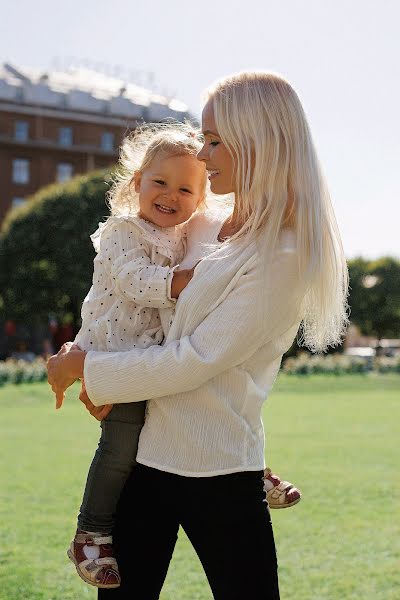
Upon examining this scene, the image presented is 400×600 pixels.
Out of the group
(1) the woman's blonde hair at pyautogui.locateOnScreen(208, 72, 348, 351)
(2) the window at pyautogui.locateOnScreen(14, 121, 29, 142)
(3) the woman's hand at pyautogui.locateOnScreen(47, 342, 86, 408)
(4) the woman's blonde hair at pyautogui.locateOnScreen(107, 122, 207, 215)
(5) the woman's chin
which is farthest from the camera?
(2) the window at pyautogui.locateOnScreen(14, 121, 29, 142)

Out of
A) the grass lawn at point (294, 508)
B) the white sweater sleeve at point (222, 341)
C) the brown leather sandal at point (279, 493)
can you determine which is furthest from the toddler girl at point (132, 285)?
the grass lawn at point (294, 508)

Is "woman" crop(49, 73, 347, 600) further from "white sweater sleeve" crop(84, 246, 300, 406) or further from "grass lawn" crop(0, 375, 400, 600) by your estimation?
"grass lawn" crop(0, 375, 400, 600)

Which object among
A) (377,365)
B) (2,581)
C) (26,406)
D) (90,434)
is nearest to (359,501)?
(2,581)

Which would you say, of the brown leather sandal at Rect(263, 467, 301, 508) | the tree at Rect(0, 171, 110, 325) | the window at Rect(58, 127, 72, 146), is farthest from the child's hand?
the window at Rect(58, 127, 72, 146)

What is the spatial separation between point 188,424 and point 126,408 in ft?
0.62

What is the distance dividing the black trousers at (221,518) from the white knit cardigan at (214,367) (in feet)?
0.15

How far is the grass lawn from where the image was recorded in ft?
17.7

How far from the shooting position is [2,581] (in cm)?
546

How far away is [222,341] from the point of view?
231 centimetres

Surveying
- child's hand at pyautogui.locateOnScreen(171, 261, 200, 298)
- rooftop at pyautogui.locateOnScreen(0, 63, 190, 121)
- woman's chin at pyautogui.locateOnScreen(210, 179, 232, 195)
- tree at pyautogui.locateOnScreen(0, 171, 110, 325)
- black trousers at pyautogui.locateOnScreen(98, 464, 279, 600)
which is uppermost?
rooftop at pyautogui.locateOnScreen(0, 63, 190, 121)

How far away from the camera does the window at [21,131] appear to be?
53250mm

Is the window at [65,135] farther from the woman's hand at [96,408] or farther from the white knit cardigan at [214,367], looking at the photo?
the white knit cardigan at [214,367]

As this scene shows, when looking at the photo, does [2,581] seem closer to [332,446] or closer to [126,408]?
[126,408]

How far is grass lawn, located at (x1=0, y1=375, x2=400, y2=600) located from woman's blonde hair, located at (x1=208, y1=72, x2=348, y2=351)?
3.31 m
